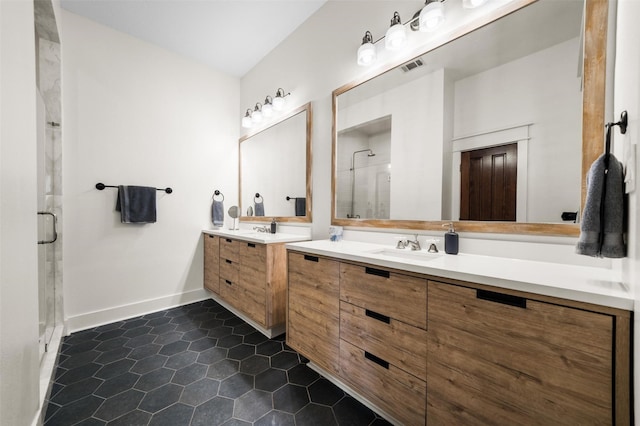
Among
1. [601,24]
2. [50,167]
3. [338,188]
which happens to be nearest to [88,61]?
[50,167]

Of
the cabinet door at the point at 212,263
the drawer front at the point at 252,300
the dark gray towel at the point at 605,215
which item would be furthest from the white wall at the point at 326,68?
the cabinet door at the point at 212,263

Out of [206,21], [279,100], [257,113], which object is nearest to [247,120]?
[257,113]

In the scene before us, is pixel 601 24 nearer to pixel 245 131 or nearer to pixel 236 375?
pixel 236 375

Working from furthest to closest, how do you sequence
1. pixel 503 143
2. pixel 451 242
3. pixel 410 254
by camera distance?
pixel 410 254, pixel 451 242, pixel 503 143

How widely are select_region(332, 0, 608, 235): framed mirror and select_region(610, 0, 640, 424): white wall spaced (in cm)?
17

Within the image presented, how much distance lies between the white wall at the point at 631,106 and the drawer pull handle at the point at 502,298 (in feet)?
0.72

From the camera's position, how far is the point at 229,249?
243cm

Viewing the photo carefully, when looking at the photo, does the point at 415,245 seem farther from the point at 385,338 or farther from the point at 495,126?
the point at 495,126

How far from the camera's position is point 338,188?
203 cm

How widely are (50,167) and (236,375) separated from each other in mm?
2313

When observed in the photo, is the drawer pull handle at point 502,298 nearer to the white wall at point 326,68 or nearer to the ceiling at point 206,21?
the white wall at point 326,68

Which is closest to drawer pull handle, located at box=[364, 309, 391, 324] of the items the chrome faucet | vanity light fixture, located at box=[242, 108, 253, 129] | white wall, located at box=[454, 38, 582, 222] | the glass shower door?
the chrome faucet

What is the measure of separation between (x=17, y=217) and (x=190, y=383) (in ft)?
4.10

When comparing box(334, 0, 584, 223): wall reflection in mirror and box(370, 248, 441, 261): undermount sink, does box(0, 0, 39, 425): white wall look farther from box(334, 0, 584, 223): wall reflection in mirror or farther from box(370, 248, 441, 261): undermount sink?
box(334, 0, 584, 223): wall reflection in mirror
